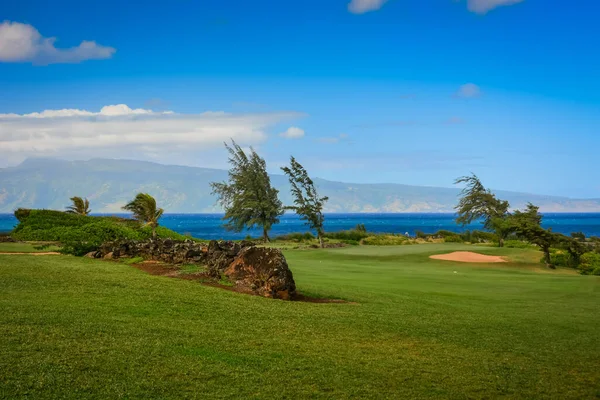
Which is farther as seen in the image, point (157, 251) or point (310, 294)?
point (157, 251)

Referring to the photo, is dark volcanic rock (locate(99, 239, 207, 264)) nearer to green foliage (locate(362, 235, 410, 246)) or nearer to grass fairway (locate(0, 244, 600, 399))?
grass fairway (locate(0, 244, 600, 399))

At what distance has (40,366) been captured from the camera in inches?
278

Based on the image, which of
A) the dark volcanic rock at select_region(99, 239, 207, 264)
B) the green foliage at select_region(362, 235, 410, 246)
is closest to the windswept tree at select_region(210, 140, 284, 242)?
the green foliage at select_region(362, 235, 410, 246)

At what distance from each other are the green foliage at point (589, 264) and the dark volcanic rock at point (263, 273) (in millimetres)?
22229

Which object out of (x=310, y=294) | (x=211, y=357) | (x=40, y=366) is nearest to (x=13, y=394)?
(x=40, y=366)

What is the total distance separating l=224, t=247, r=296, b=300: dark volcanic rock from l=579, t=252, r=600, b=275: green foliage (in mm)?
22229

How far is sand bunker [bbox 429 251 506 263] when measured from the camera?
32.9m

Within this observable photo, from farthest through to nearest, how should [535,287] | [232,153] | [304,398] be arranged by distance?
[232,153]
[535,287]
[304,398]

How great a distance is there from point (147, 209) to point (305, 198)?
50.9 feet

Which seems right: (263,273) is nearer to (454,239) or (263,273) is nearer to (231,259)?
(231,259)

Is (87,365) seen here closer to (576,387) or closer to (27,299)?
(27,299)

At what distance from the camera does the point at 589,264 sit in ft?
105

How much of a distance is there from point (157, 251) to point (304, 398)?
15.5 m

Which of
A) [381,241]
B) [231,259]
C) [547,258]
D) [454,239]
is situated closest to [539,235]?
[547,258]
